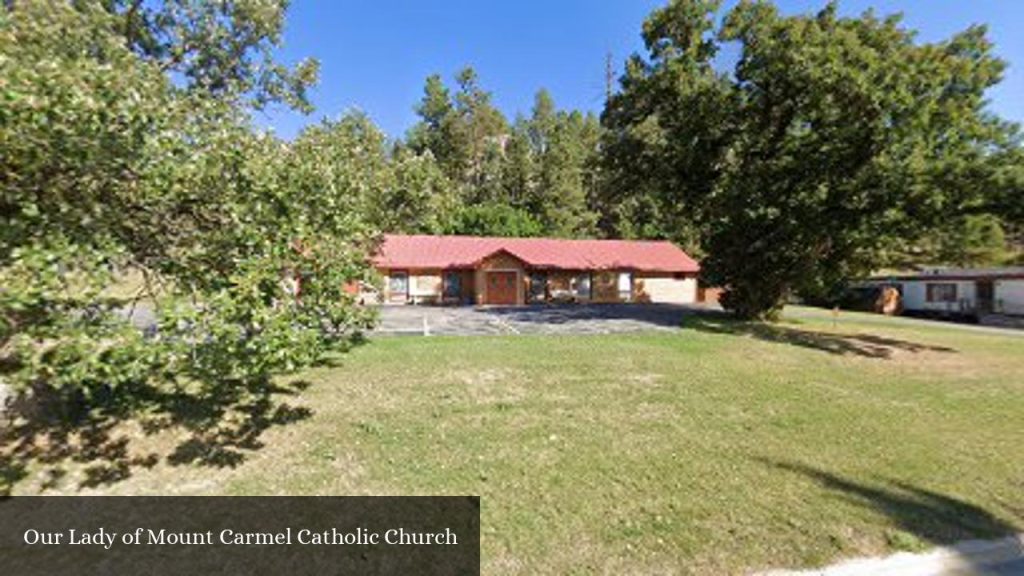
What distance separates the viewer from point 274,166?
5820mm

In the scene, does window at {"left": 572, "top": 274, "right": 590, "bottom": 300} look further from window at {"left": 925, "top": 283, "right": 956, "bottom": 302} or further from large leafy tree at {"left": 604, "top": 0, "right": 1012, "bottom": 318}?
window at {"left": 925, "top": 283, "right": 956, "bottom": 302}

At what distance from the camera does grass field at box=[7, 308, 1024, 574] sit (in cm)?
556

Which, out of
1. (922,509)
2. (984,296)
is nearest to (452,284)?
(922,509)

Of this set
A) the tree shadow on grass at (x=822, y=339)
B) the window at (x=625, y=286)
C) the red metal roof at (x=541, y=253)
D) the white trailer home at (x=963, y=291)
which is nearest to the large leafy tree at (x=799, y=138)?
the tree shadow on grass at (x=822, y=339)

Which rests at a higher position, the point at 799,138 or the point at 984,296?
the point at 799,138

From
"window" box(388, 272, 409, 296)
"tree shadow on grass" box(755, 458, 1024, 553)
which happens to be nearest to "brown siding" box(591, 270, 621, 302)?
"window" box(388, 272, 409, 296)

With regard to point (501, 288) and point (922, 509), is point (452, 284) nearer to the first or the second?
point (501, 288)

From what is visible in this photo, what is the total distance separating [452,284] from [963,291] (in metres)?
31.1

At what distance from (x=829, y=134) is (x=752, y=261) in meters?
5.51

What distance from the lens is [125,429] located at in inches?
309

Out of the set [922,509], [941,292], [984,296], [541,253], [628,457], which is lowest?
[922,509]

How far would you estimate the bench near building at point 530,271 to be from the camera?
33344 mm

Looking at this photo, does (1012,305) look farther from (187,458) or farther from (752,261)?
(187,458)

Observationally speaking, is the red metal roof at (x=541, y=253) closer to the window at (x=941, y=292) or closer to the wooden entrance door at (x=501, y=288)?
the wooden entrance door at (x=501, y=288)
